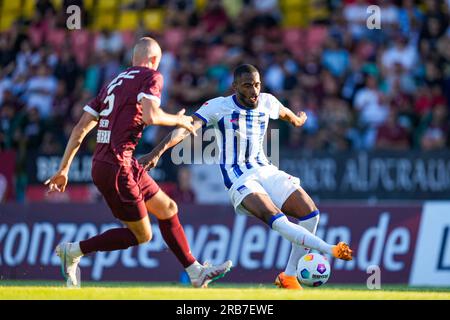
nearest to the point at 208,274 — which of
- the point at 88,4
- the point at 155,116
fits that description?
the point at 155,116

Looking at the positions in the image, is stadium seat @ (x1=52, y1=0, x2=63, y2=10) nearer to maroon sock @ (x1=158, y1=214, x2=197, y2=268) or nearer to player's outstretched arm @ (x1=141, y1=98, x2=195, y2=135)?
maroon sock @ (x1=158, y1=214, x2=197, y2=268)

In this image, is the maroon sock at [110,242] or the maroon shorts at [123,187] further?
the maroon sock at [110,242]

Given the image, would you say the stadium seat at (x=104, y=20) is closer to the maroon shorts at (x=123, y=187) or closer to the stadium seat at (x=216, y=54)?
the stadium seat at (x=216, y=54)

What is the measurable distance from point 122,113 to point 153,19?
13017 millimetres

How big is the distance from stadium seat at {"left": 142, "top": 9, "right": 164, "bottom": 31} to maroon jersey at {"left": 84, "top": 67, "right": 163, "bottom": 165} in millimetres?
12305

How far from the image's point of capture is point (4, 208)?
611 inches

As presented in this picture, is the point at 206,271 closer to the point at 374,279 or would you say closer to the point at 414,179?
the point at 374,279

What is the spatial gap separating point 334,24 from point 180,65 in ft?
10.3

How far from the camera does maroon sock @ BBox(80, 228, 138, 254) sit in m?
10.9

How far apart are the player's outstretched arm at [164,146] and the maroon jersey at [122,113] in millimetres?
343

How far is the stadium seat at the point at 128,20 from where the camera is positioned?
23172 millimetres

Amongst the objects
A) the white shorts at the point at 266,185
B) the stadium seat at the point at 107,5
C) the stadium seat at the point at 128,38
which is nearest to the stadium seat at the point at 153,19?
the stadium seat at the point at 128,38
